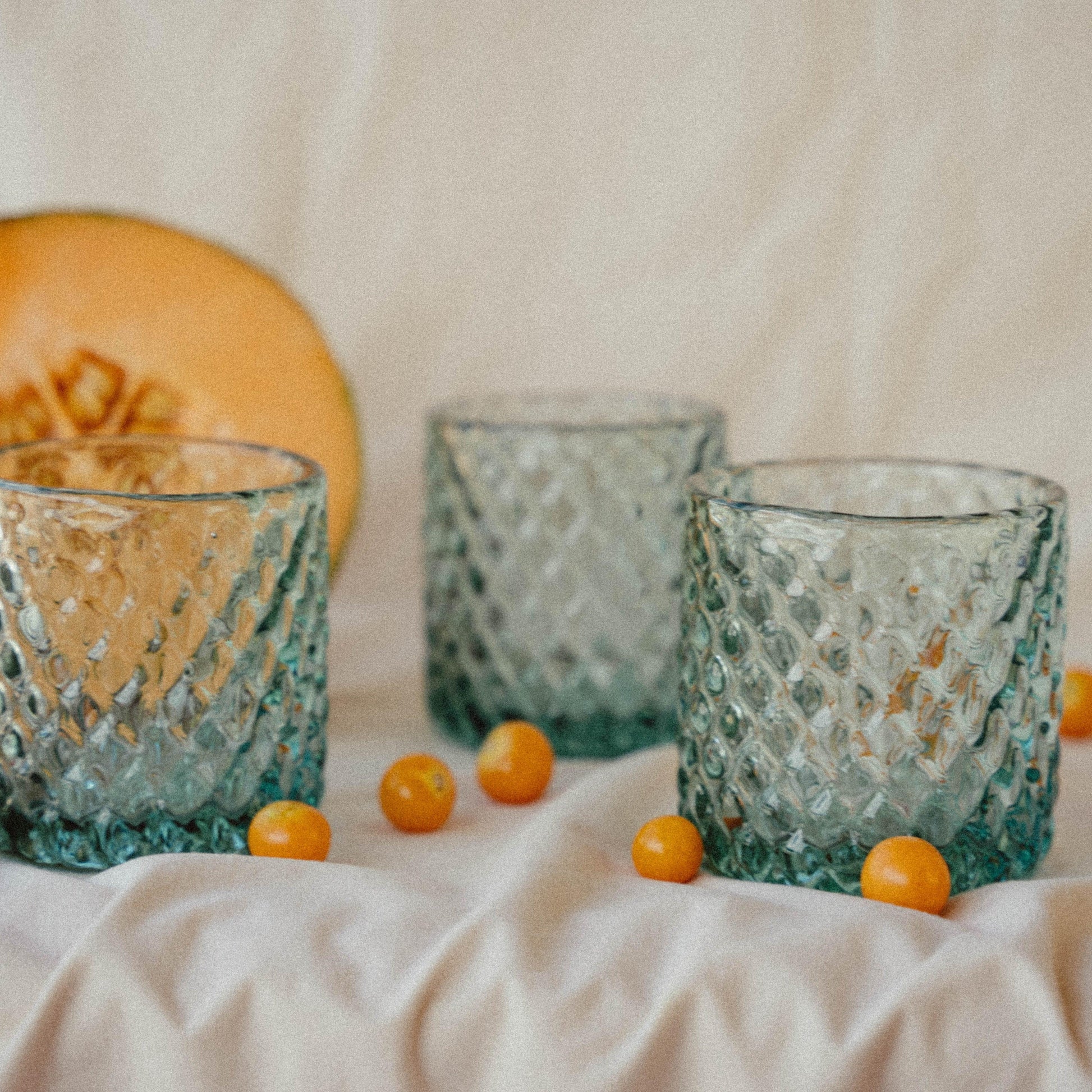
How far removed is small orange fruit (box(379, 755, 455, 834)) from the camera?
2.45ft

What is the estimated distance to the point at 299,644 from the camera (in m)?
0.71

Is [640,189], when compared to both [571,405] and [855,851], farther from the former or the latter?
[855,851]

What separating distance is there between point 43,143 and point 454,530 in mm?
555

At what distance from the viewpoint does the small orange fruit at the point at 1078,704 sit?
2.94 ft

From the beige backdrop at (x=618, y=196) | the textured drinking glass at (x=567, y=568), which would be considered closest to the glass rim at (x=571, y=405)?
the textured drinking glass at (x=567, y=568)

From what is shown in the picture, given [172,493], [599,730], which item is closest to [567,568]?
[599,730]

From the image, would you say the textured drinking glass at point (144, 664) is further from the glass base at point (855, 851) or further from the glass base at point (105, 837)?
the glass base at point (855, 851)

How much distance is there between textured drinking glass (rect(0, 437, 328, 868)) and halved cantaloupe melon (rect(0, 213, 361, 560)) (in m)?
0.25

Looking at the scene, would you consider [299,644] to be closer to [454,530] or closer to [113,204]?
[454,530]

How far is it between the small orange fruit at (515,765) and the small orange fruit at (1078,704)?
0.33 m

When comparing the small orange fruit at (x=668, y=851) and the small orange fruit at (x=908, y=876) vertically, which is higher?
the small orange fruit at (x=908, y=876)

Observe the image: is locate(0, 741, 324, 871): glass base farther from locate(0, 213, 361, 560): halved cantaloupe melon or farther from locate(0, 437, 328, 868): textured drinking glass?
locate(0, 213, 361, 560): halved cantaloupe melon

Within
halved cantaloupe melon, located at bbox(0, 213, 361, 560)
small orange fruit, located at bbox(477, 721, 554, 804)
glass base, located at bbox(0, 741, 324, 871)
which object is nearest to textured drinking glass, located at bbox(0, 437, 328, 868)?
glass base, located at bbox(0, 741, 324, 871)

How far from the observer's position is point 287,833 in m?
0.67
